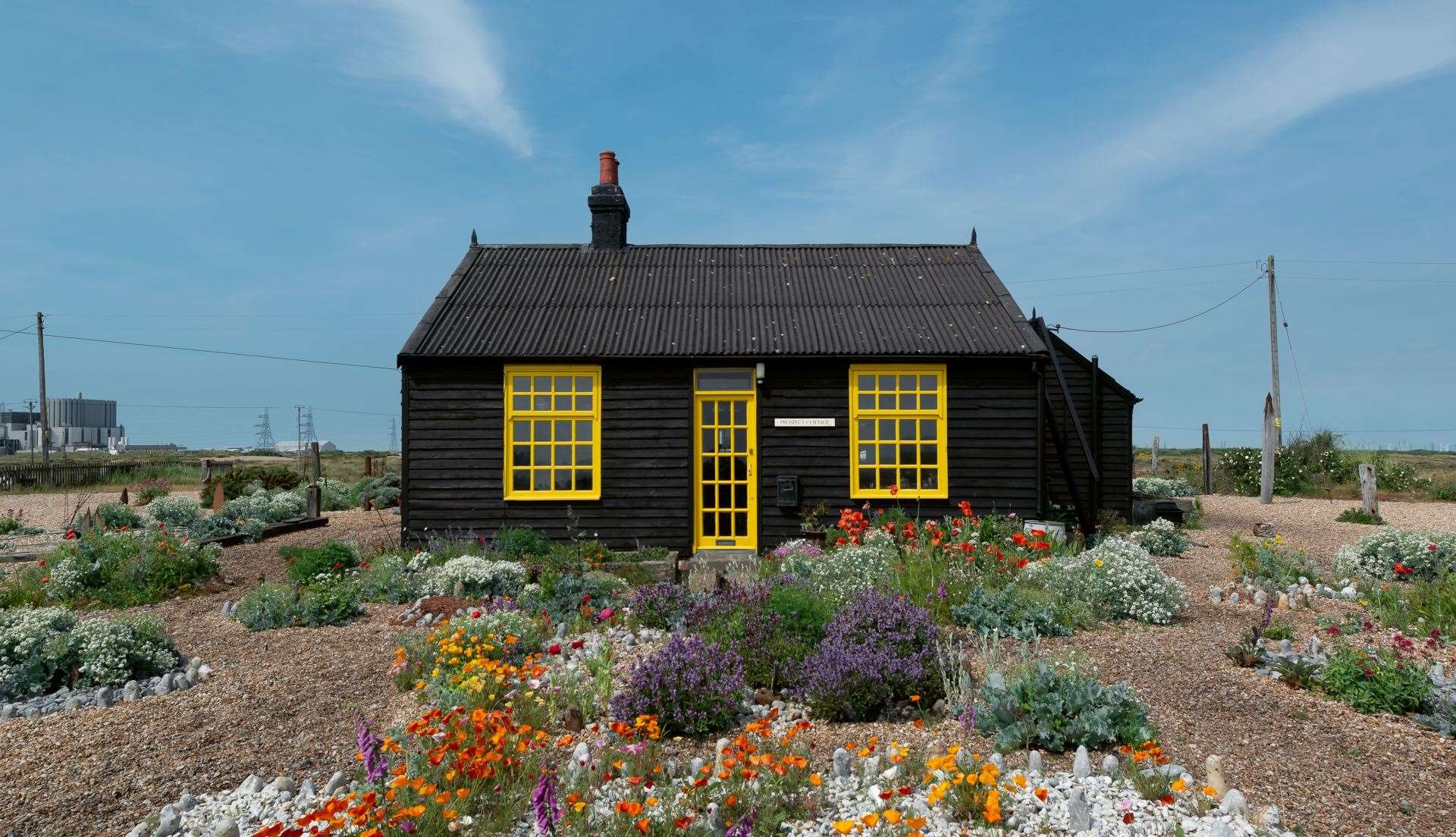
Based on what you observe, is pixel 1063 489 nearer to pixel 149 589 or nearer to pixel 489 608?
pixel 489 608

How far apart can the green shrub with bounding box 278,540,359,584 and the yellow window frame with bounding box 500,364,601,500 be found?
8.25 feet

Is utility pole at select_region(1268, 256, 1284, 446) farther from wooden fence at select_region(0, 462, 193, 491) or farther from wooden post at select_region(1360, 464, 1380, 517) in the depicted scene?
wooden fence at select_region(0, 462, 193, 491)

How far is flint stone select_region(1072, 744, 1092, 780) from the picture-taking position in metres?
4.16

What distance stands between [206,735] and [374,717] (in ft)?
3.03


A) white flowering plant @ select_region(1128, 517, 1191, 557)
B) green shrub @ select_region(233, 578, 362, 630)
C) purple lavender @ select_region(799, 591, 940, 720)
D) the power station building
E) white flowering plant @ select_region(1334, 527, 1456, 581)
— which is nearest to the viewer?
purple lavender @ select_region(799, 591, 940, 720)

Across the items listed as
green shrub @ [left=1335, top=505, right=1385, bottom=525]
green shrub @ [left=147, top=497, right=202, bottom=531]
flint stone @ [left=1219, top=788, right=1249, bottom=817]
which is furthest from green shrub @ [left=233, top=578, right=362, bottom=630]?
green shrub @ [left=1335, top=505, right=1385, bottom=525]

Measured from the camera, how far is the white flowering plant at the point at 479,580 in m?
8.98

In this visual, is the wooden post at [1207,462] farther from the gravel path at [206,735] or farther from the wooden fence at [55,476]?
the wooden fence at [55,476]

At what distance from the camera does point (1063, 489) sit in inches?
555

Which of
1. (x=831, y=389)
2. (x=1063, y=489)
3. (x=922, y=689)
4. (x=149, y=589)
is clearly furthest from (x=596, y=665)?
(x=1063, y=489)

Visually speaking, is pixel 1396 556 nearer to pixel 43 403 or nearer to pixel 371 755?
pixel 371 755

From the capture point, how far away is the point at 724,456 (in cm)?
1236

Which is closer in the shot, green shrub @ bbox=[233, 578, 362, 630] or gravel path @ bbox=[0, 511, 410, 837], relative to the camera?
gravel path @ bbox=[0, 511, 410, 837]

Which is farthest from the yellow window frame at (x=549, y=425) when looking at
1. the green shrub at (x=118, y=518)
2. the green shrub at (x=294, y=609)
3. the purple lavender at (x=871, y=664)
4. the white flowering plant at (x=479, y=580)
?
the green shrub at (x=118, y=518)
